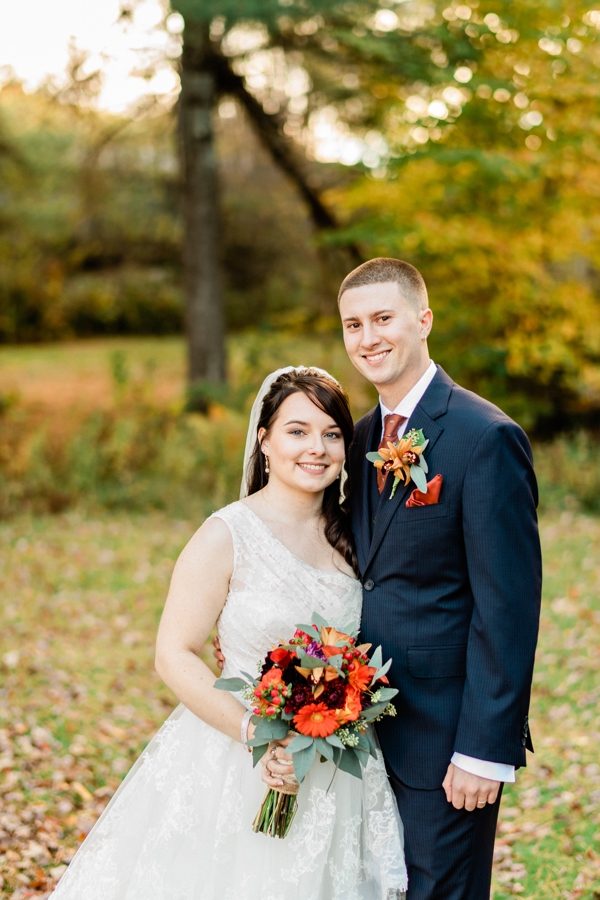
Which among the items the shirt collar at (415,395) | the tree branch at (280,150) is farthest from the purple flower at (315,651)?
the tree branch at (280,150)

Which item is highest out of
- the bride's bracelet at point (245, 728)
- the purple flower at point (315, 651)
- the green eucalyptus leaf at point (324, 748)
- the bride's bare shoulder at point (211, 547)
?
the bride's bare shoulder at point (211, 547)

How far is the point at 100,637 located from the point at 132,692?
0.93m

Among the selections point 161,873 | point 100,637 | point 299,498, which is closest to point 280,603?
point 299,498

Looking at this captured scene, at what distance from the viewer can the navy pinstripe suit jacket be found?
2.44 metres

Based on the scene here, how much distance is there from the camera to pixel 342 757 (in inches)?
92.3

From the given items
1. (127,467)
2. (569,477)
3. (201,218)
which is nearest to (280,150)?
(201,218)

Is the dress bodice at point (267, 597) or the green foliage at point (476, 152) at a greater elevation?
the green foliage at point (476, 152)

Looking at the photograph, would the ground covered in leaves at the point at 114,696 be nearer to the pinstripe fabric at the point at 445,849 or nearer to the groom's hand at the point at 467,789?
the pinstripe fabric at the point at 445,849

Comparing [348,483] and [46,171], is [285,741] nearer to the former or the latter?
[348,483]

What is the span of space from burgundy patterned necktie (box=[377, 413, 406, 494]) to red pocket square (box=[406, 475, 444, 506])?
7.8 inches

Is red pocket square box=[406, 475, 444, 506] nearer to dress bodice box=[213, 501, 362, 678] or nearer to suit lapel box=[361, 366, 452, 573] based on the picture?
suit lapel box=[361, 366, 452, 573]

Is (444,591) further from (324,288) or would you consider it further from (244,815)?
(324,288)

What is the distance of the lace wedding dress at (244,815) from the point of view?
2.64 m

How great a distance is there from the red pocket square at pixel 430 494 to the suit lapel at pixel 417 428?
0.06 meters
